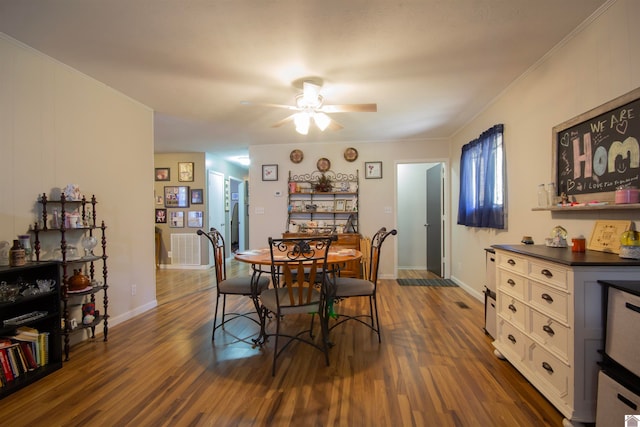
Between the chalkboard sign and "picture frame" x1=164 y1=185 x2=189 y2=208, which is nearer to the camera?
the chalkboard sign

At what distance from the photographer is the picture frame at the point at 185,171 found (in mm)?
5828

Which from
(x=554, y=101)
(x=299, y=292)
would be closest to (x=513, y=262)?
(x=554, y=101)

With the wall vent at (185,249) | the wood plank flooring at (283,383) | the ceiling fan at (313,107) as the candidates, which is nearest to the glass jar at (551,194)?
the wood plank flooring at (283,383)

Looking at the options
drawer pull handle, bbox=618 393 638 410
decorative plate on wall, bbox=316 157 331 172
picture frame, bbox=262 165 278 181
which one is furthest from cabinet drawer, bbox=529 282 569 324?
picture frame, bbox=262 165 278 181

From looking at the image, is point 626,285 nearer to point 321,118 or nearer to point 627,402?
point 627,402

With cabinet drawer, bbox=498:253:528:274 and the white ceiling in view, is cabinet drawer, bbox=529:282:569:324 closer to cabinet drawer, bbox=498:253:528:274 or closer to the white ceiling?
cabinet drawer, bbox=498:253:528:274

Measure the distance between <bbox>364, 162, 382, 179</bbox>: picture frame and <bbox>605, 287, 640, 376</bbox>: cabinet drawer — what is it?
12.5 ft

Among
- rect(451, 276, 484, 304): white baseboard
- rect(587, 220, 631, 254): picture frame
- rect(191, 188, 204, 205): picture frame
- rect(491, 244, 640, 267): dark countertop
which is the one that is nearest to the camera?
rect(491, 244, 640, 267): dark countertop

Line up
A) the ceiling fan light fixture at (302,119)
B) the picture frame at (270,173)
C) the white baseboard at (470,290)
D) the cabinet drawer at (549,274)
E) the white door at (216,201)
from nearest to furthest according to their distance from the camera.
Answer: the cabinet drawer at (549,274) → the ceiling fan light fixture at (302,119) → the white baseboard at (470,290) → the picture frame at (270,173) → the white door at (216,201)

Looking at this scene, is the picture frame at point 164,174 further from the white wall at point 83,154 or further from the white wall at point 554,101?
the white wall at point 554,101

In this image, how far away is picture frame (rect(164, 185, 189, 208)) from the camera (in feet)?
19.1

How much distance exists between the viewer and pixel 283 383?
1892 millimetres

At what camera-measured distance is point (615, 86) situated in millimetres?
1685

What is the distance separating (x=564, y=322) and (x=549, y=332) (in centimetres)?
17
